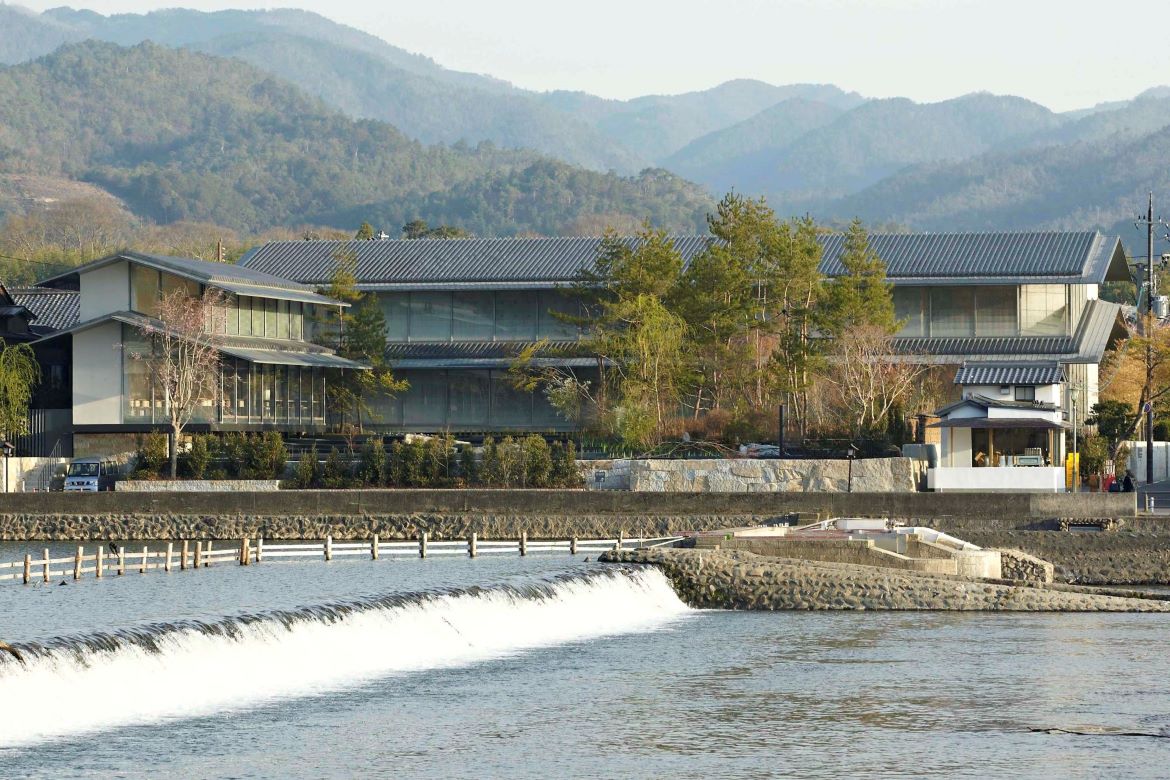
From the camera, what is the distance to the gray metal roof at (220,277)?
198 ft

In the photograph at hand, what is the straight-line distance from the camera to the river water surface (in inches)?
798

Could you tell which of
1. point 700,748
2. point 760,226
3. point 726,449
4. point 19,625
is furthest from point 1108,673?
point 760,226

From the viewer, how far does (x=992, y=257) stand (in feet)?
222

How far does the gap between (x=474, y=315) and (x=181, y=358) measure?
15492 millimetres

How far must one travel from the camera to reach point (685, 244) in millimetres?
72562

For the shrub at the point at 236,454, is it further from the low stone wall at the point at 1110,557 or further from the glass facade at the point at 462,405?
the low stone wall at the point at 1110,557

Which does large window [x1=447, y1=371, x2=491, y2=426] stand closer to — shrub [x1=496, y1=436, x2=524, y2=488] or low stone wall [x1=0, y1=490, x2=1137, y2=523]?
shrub [x1=496, y1=436, x2=524, y2=488]

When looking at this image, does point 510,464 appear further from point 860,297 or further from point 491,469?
point 860,297

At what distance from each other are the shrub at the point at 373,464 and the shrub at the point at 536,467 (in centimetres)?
447

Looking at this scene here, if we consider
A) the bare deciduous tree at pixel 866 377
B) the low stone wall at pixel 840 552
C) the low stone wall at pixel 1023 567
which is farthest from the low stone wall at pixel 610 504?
the low stone wall at pixel 840 552

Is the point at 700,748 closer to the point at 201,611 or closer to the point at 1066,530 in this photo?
the point at 201,611

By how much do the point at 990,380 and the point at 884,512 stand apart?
10.9 m

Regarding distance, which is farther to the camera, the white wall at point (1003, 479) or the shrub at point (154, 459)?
the shrub at point (154, 459)

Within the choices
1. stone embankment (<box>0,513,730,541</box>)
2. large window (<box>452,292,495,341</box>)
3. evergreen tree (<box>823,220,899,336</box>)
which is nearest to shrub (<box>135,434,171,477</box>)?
stone embankment (<box>0,513,730,541</box>)
